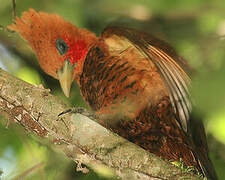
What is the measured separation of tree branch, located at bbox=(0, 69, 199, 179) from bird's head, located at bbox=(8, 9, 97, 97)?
0.78 metres

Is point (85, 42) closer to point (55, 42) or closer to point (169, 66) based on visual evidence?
point (55, 42)

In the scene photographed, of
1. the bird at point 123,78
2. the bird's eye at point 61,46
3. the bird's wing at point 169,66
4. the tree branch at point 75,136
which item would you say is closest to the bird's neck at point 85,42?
the bird at point 123,78

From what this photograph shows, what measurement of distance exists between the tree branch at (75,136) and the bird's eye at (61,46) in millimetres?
893

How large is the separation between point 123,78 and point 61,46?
72 centimetres

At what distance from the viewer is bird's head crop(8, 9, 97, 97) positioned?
2.87 metres

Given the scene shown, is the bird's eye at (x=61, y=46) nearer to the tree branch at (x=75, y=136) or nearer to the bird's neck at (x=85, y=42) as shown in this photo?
the bird's neck at (x=85, y=42)

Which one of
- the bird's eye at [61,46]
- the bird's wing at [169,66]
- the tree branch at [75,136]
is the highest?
the bird's wing at [169,66]

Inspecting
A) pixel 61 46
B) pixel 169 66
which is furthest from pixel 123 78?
pixel 61 46

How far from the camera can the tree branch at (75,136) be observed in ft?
6.68

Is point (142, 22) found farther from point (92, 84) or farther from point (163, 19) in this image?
point (92, 84)

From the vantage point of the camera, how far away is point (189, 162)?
2709 mm

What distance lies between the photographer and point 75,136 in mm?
2043

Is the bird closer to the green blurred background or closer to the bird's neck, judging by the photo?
the bird's neck

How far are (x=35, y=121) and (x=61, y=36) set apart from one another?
1146 mm
